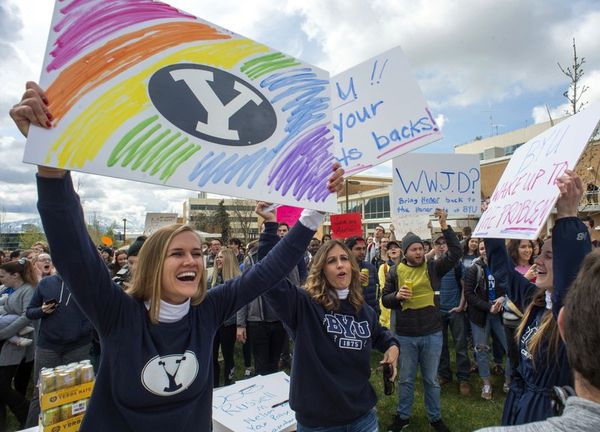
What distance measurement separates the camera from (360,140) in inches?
117

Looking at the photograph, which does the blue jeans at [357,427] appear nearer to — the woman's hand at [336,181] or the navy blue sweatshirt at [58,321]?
the woman's hand at [336,181]

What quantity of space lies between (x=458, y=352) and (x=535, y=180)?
433 cm

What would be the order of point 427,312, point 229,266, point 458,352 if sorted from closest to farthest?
point 427,312 → point 458,352 → point 229,266

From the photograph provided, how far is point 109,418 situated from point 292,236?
120 centimetres

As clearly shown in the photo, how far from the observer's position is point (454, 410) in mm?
4887

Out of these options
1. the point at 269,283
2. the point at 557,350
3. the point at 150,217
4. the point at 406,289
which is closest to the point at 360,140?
the point at 269,283

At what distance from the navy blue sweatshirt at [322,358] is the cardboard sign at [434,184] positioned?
2810 mm

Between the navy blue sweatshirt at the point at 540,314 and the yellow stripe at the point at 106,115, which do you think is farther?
the navy blue sweatshirt at the point at 540,314

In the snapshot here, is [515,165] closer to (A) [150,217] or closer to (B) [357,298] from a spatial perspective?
(B) [357,298]

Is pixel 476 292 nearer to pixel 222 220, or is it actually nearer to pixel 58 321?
pixel 58 321

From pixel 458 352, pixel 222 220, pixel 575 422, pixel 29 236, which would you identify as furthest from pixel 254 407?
pixel 222 220

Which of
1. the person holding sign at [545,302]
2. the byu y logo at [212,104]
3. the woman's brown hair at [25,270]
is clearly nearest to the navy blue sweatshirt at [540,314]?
the person holding sign at [545,302]

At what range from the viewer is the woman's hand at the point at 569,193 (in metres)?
1.80

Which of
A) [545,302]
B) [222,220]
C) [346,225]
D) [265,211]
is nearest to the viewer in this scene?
[545,302]
